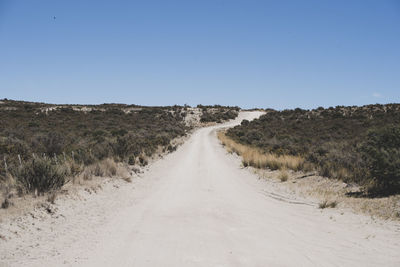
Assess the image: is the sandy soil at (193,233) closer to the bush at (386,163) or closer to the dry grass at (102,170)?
the dry grass at (102,170)

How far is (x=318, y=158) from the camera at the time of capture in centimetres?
1325

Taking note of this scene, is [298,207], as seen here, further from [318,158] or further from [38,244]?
[38,244]

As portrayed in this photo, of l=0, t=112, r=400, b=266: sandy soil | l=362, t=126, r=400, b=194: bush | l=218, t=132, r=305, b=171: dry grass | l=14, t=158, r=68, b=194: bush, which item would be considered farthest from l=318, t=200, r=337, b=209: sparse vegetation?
l=14, t=158, r=68, b=194: bush

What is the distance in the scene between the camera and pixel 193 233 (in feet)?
18.6

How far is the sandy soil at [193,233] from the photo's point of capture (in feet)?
15.0

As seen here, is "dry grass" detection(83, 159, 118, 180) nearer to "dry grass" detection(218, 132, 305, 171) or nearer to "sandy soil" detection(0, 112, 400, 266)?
"sandy soil" detection(0, 112, 400, 266)

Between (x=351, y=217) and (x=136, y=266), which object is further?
(x=351, y=217)

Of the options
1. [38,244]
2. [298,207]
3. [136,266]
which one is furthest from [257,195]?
[38,244]

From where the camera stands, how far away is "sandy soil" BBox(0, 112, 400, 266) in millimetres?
4566

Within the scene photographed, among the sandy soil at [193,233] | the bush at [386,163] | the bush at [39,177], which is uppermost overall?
the bush at [386,163]

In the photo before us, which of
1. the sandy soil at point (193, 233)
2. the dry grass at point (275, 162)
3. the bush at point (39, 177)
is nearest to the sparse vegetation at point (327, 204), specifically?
the sandy soil at point (193, 233)

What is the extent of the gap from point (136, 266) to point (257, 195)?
635cm

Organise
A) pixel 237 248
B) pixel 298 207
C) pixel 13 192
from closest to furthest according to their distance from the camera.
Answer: pixel 237 248 → pixel 13 192 → pixel 298 207

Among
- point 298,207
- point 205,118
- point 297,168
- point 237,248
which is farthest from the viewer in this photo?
point 205,118
